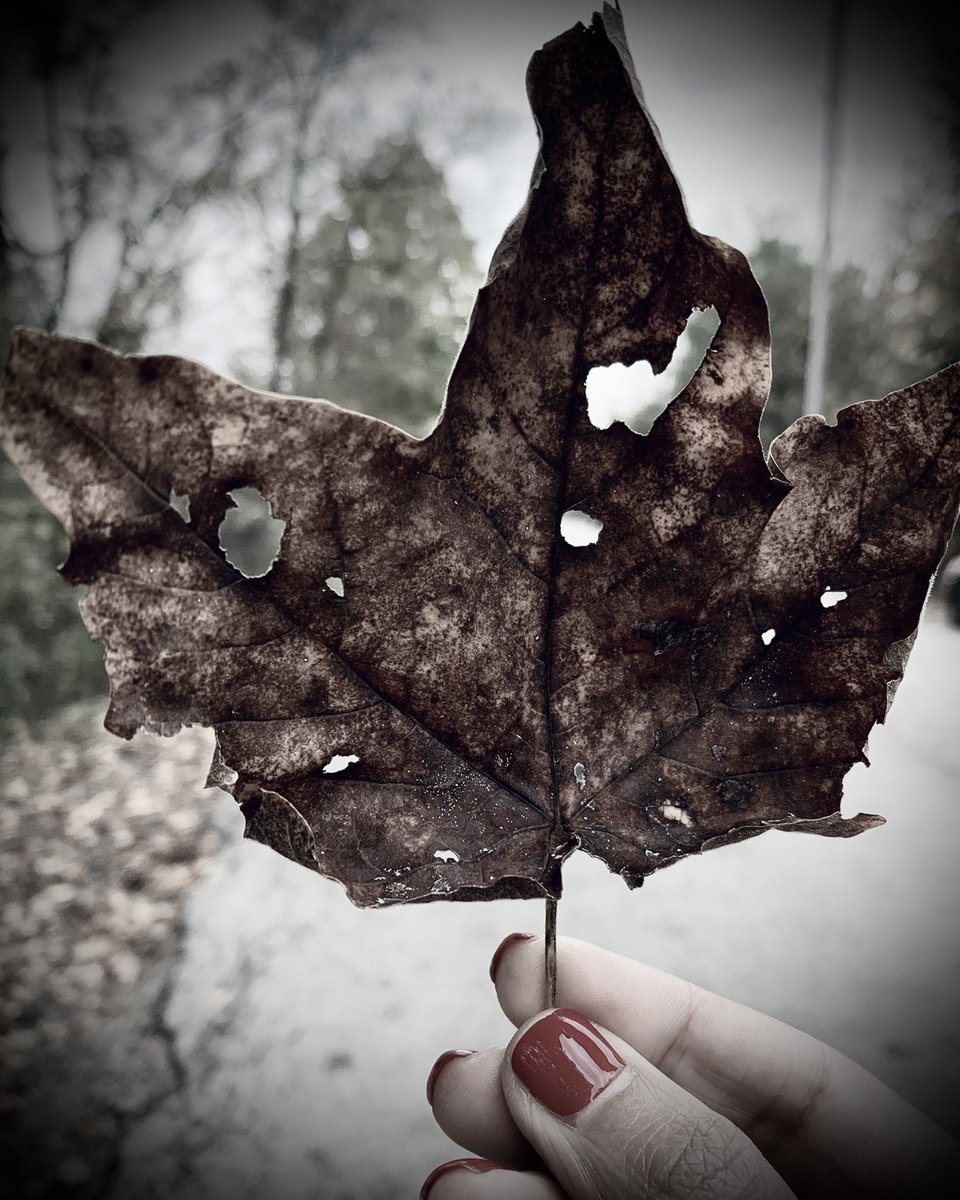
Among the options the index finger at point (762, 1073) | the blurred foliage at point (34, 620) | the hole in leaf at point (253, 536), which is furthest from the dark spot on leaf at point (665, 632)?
the hole in leaf at point (253, 536)

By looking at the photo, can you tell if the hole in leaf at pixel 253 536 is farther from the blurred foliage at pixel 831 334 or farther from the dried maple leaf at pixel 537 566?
the blurred foliage at pixel 831 334

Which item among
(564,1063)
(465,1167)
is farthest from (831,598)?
(465,1167)

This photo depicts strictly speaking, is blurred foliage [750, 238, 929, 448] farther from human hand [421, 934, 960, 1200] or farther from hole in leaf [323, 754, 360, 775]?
hole in leaf [323, 754, 360, 775]

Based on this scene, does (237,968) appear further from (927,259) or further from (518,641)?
(927,259)

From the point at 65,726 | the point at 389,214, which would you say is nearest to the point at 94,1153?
the point at 65,726

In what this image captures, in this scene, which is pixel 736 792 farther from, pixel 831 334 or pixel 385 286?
pixel 831 334

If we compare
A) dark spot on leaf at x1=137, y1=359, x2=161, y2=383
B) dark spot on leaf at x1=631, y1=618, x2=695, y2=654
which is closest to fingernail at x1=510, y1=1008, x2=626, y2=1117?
dark spot on leaf at x1=631, y1=618, x2=695, y2=654

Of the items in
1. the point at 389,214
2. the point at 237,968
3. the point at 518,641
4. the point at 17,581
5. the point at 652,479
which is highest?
the point at 389,214
